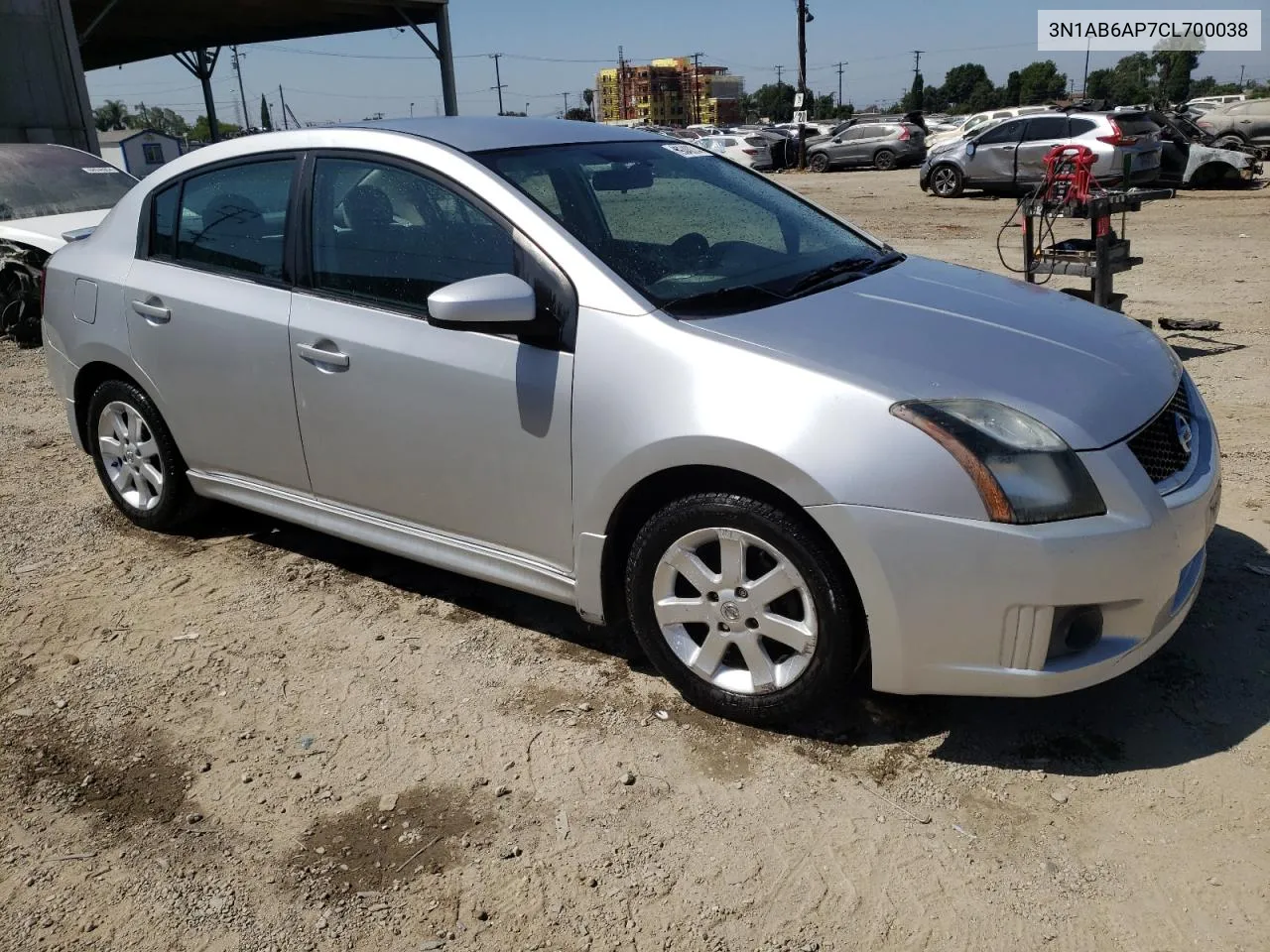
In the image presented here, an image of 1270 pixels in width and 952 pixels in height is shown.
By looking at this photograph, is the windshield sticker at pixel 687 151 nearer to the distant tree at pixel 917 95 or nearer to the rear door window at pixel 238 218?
the rear door window at pixel 238 218

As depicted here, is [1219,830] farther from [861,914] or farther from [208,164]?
[208,164]

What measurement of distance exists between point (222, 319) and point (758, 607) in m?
2.30

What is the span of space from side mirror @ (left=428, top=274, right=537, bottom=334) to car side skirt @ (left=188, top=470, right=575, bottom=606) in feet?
2.56

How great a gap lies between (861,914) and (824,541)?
90 centimetres

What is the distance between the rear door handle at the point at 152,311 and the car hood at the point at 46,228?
5.27m

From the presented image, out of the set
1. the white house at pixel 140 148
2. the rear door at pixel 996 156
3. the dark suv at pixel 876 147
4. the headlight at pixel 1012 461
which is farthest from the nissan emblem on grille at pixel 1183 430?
the white house at pixel 140 148

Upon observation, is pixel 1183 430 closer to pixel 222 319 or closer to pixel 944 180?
pixel 222 319

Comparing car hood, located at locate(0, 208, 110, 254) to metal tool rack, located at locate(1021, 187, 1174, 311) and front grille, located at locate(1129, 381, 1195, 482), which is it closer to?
metal tool rack, located at locate(1021, 187, 1174, 311)

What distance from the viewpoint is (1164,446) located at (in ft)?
9.53

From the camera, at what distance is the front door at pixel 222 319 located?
12.5ft

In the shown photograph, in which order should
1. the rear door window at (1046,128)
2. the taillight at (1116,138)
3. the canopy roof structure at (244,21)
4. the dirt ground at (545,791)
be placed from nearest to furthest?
the dirt ground at (545,791) < the taillight at (1116,138) < the rear door window at (1046,128) < the canopy roof structure at (244,21)

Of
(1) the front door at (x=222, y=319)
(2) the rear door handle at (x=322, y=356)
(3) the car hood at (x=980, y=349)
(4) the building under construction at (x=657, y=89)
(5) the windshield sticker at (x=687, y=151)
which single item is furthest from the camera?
(4) the building under construction at (x=657, y=89)

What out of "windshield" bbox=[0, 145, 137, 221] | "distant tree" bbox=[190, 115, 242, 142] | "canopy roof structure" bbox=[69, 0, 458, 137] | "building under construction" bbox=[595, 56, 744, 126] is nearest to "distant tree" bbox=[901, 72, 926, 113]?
"building under construction" bbox=[595, 56, 744, 126]

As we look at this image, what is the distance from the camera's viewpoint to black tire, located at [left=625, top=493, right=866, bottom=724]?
2.77 m
